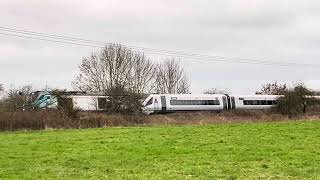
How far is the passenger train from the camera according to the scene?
69.8m

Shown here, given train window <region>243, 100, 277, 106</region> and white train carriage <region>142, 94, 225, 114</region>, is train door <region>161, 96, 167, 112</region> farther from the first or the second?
train window <region>243, 100, 277, 106</region>

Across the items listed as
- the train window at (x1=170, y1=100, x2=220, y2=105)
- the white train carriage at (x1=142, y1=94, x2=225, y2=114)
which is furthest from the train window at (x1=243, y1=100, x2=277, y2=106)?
the train window at (x1=170, y1=100, x2=220, y2=105)

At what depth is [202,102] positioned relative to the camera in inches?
2948

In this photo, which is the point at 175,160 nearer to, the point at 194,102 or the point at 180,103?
the point at 180,103

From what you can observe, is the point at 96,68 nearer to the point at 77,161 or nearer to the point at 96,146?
the point at 96,146

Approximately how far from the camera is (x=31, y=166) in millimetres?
16578

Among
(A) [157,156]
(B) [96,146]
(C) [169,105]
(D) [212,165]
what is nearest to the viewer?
(D) [212,165]

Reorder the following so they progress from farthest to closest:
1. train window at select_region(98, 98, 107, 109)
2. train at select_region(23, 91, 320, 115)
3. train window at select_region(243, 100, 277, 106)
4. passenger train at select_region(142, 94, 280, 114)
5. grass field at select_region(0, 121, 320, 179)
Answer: train window at select_region(243, 100, 277, 106) → passenger train at select_region(142, 94, 280, 114) → train window at select_region(98, 98, 107, 109) → train at select_region(23, 91, 320, 115) → grass field at select_region(0, 121, 320, 179)

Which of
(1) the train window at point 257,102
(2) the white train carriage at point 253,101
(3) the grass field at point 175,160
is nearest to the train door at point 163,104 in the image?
(2) the white train carriage at point 253,101

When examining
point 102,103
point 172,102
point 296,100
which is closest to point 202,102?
point 172,102

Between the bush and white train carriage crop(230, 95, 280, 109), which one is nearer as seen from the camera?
the bush

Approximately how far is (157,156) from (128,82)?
222 ft

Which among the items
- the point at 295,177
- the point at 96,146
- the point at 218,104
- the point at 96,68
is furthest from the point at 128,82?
the point at 295,177

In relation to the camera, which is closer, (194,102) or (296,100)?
(296,100)
